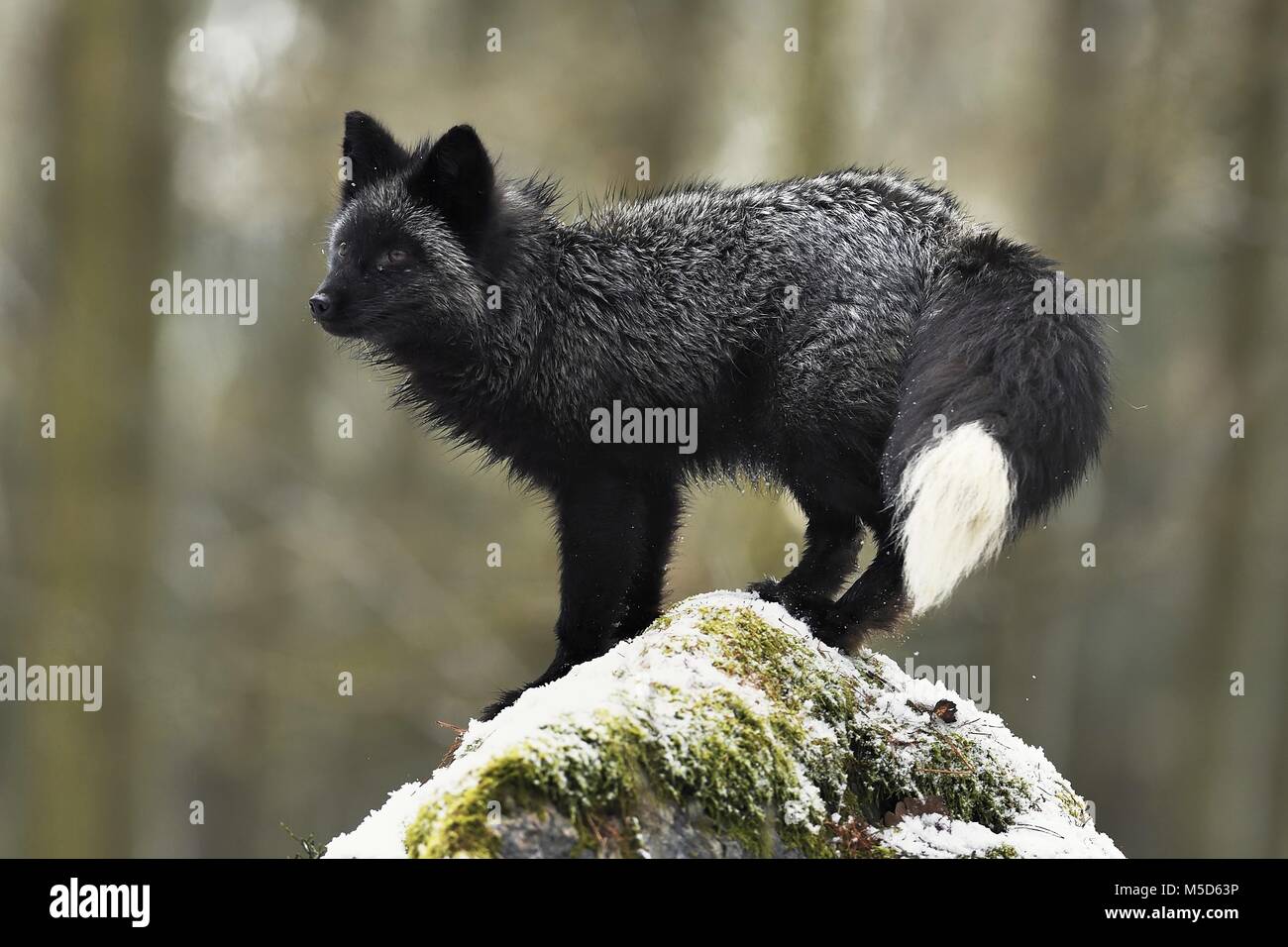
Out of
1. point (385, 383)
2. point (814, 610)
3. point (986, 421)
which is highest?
point (385, 383)

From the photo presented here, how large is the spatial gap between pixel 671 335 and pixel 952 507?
2426 millimetres

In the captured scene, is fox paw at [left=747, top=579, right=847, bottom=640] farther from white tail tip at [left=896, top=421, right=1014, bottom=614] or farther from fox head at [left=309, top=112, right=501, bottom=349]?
fox head at [left=309, top=112, right=501, bottom=349]

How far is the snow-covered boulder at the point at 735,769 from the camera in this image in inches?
157

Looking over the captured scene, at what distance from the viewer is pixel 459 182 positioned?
24.6 ft

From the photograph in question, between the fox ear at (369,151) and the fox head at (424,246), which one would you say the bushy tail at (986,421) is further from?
the fox ear at (369,151)

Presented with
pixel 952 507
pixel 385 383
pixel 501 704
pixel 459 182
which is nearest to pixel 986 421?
pixel 952 507

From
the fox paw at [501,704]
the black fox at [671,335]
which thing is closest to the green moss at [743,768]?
the black fox at [671,335]

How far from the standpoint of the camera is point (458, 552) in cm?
1970

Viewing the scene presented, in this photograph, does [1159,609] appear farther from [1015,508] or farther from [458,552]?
[1015,508]

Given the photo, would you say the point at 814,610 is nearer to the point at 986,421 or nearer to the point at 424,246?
the point at 986,421

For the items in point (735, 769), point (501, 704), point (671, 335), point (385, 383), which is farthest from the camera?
point (385, 383)

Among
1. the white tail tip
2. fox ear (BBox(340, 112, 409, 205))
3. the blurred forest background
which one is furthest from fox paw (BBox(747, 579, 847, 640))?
the blurred forest background

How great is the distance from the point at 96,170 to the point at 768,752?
11590mm

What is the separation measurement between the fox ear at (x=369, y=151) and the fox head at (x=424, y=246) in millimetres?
99
